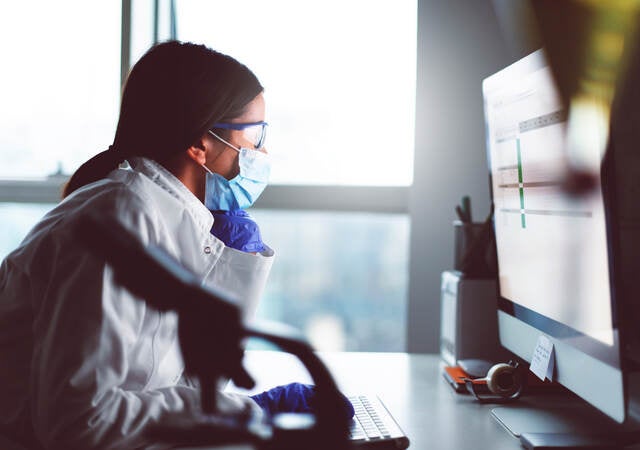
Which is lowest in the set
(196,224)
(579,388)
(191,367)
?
(579,388)

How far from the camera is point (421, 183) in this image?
7.11ft

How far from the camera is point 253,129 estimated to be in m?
1.36

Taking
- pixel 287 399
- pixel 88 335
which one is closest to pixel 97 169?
pixel 88 335

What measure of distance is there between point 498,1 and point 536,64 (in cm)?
109

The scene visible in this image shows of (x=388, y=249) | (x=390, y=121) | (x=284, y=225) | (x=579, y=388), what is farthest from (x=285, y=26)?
(x=579, y=388)

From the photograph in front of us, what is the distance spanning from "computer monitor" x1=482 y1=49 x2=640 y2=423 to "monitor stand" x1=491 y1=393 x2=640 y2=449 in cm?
10

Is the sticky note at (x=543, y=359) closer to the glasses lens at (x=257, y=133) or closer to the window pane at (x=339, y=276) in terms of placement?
the glasses lens at (x=257, y=133)

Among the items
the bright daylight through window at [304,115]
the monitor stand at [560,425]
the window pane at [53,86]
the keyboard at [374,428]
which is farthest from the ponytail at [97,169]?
the window pane at [53,86]

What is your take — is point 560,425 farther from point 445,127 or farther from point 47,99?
point 47,99

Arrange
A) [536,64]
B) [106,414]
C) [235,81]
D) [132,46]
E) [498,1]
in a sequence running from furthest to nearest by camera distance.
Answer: [132,46], [498,1], [235,81], [536,64], [106,414]

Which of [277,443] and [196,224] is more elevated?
[196,224]

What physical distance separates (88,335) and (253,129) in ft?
2.24

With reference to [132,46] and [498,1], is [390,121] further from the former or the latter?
[132,46]

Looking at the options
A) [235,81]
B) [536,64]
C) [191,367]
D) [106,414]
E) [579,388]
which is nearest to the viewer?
[191,367]
